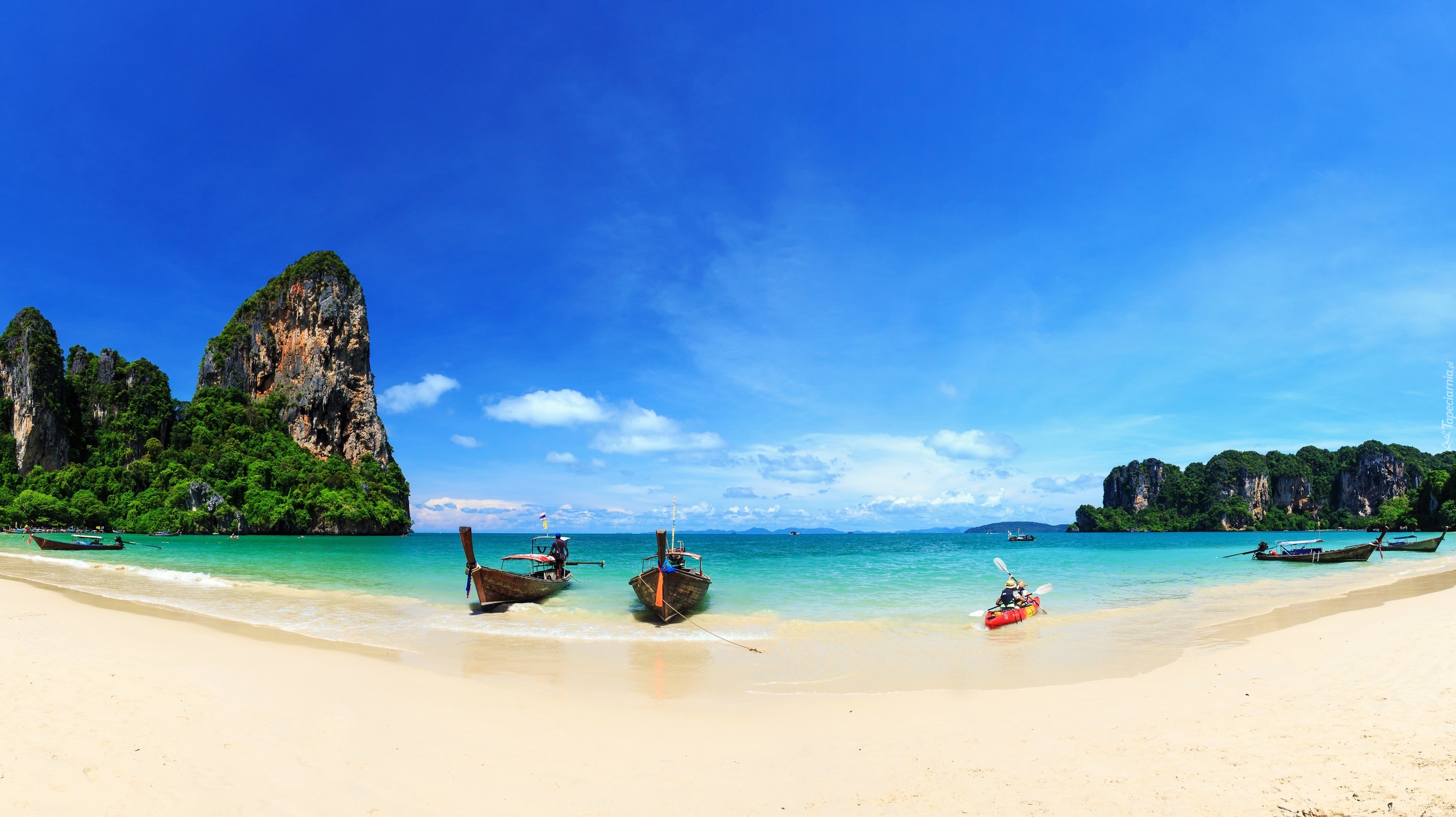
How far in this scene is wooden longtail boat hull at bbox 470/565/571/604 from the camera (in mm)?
18281

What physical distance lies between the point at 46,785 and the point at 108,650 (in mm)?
7261

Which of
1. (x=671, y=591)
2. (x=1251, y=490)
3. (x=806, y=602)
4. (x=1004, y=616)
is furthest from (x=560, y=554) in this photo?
(x=1251, y=490)

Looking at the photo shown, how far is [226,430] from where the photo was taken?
85.8 meters

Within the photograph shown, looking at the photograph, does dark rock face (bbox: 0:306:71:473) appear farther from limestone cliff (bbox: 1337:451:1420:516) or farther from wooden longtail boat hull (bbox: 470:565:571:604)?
limestone cliff (bbox: 1337:451:1420:516)

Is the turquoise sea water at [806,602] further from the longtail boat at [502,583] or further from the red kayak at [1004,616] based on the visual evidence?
the longtail boat at [502,583]

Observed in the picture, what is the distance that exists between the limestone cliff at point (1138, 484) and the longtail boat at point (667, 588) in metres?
182

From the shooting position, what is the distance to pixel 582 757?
6488mm

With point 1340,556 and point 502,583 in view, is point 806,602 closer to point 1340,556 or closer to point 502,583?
point 502,583

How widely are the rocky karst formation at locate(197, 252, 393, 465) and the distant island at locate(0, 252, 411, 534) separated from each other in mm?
202

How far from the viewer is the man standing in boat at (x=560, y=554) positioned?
2311cm

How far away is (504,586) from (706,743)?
13.6 metres

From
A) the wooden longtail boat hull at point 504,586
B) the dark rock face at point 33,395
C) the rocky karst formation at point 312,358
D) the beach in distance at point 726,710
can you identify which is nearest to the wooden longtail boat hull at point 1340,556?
the beach in distance at point 726,710

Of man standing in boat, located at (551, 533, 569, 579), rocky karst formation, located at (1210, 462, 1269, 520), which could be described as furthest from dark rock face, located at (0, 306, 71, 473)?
rocky karst formation, located at (1210, 462, 1269, 520)

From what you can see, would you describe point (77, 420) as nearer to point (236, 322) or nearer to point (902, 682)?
point (236, 322)
